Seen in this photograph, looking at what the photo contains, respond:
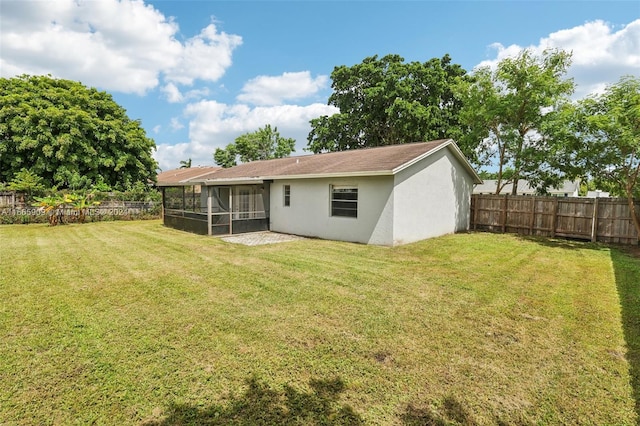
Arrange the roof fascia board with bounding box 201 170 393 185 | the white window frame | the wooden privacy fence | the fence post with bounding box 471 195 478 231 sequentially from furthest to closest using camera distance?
the fence post with bounding box 471 195 478 231 < the white window frame < the wooden privacy fence < the roof fascia board with bounding box 201 170 393 185

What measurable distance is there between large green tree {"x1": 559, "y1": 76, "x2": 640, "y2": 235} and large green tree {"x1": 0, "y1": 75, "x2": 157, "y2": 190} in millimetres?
26309

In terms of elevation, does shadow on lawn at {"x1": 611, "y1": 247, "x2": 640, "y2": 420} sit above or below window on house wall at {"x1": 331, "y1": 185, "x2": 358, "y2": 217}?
below

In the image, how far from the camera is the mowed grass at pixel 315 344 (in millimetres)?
2734

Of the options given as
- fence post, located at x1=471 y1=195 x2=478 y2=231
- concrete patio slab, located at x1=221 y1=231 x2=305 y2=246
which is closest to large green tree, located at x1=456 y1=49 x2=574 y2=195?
fence post, located at x1=471 y1=195 x2=478 y2=231

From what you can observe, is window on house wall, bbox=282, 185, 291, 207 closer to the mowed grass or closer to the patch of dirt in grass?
the mowed grass

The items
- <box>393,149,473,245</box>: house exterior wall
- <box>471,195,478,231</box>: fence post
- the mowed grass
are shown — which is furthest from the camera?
<box>471,195,478,231</box>: fence post

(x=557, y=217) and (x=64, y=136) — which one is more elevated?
(x=64, y=136)

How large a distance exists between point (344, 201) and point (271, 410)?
9.30 meters

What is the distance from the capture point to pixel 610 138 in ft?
34.0

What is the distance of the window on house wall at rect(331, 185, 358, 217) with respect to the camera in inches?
446

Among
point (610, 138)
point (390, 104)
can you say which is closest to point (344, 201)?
point (610, 138)

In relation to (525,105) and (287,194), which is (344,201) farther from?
(525,105)

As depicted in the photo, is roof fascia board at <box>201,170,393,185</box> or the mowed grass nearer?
the mowed grass

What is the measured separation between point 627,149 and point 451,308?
1017cm
